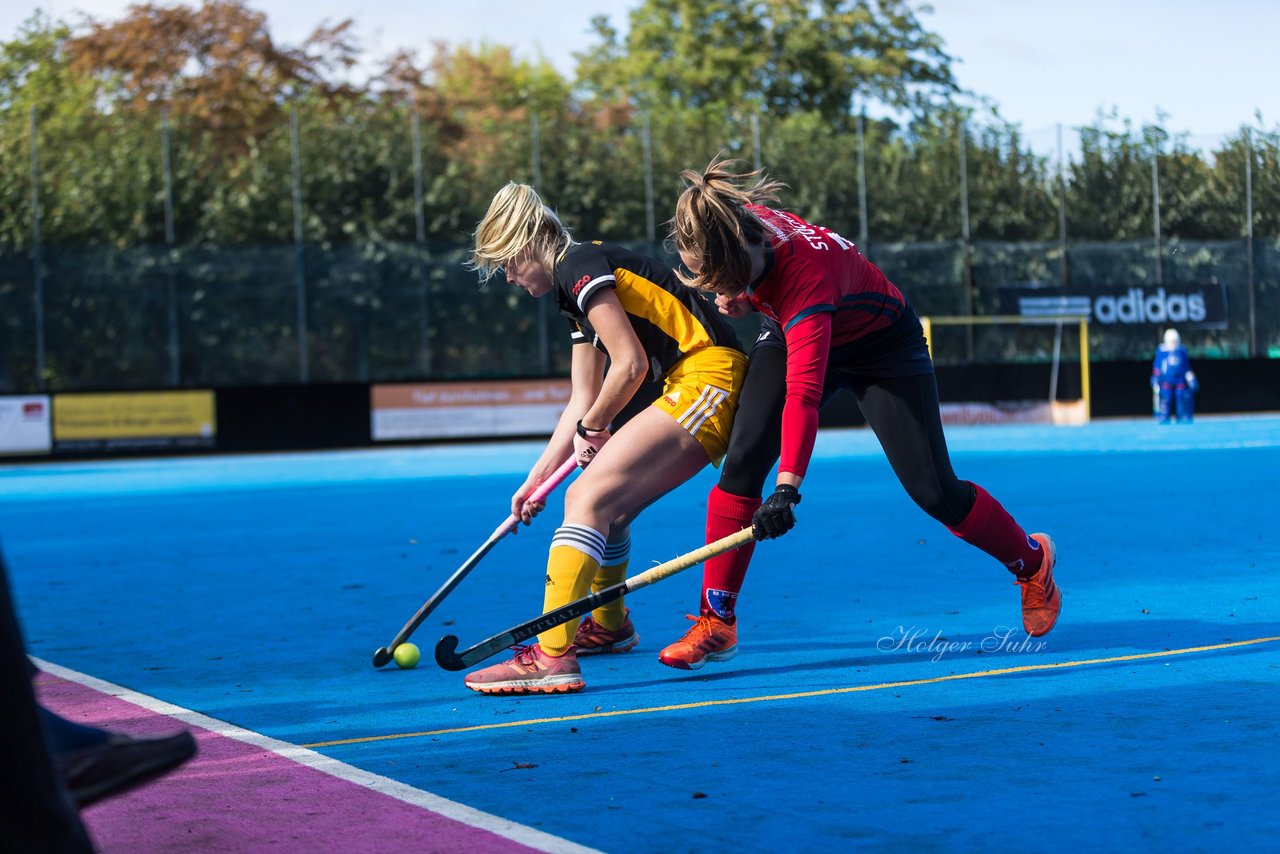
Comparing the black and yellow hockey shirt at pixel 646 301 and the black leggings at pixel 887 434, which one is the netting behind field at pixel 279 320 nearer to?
the black and yellow hockey shirt at pixel 646 301

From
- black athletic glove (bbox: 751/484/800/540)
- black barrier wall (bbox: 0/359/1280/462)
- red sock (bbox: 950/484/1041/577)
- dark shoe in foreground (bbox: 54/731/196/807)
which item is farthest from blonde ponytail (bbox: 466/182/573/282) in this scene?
black barrier wall (bbox: 0/359/1280/462)

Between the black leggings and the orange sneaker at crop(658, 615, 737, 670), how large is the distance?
461 mm

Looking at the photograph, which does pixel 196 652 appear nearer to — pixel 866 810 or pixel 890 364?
pixel 890 364

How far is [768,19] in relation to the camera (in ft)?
157

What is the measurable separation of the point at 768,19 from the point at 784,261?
44.6m

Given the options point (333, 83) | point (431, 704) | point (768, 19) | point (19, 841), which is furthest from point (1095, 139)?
point (19, 841)

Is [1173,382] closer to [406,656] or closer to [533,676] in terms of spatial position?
[406,656]

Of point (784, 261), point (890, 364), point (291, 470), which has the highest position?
point (784, 261)

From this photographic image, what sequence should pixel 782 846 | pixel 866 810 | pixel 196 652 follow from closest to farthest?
1. pixel 782 846
2. pixel 866 810
3. pixel 196 652

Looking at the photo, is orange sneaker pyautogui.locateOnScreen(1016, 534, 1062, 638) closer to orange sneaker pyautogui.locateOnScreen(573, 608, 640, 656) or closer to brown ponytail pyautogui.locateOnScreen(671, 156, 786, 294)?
orange sneaker pyautogui.locateOnScreen(573, 608, 640, 656)

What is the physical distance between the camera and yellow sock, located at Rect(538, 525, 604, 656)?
16.7 feet

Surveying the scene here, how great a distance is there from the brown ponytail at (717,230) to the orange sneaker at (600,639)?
59.9 inches

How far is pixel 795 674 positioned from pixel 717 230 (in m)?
1.50

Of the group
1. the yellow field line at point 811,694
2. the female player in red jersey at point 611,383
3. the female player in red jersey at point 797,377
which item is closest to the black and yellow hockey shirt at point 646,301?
the female player in red jersey at point 611,383
